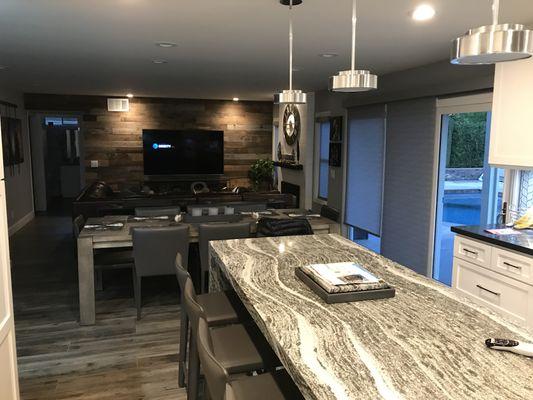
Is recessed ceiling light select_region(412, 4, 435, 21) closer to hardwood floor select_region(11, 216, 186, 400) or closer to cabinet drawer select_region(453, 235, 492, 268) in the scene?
cabinet drawer select_region(453, 235, 492, 268)

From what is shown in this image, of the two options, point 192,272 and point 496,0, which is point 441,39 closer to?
point 496,0

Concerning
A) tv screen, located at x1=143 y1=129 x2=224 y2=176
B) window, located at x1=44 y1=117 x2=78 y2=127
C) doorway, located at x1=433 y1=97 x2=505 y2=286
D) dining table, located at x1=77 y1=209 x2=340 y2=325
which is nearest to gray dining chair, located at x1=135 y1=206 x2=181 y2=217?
dining table, located at x1=77 y1=209 x2=340 y2=325

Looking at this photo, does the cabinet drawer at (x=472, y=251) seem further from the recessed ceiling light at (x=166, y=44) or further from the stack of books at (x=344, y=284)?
the recessed ceiling light at (x=166, y=44)

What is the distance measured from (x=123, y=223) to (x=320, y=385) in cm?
348

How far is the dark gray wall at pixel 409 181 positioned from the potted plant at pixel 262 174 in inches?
160

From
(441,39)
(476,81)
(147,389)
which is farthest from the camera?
(476,81)

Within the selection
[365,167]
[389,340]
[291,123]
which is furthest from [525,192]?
[291,123]

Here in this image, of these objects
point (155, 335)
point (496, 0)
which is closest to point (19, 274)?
point (155, 335)

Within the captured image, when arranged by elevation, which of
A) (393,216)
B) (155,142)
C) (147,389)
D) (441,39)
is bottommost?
(147,389)

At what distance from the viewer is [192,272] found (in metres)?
4.98

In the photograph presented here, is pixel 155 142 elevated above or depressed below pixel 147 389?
above

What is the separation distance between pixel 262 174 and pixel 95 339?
604cm

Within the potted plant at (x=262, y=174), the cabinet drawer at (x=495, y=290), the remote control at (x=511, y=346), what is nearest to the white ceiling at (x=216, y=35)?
the cabinet drawer at (x=495, y=290)

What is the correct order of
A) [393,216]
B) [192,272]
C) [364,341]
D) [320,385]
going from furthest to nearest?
[393,216] → [192,272] → [364,341] → [320,385]
